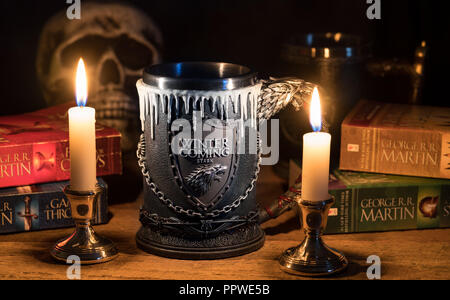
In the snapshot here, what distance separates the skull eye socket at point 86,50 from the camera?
170 centimetres

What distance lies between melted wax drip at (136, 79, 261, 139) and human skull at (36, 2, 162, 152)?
19.1 inches

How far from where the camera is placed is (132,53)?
1.72 m

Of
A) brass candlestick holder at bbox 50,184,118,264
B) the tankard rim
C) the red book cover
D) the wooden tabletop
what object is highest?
the tankard rim

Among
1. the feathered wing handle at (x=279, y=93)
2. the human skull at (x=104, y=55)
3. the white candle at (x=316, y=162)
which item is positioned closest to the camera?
the white candle at (x=316, y=162)

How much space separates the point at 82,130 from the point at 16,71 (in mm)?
579

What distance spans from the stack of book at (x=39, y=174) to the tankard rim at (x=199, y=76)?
224 mm

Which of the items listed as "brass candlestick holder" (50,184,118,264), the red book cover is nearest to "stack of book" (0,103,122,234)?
the red book cover

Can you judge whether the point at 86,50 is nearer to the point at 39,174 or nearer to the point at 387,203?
the point at 39,174

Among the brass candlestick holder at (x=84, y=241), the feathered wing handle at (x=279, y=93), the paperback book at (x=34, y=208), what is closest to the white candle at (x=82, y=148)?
the brass candlestick holder at (x=84, y=241)

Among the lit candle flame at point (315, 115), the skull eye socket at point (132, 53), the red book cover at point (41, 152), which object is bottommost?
the red book cover at point (41, 152)

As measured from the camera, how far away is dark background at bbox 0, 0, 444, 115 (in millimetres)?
1698

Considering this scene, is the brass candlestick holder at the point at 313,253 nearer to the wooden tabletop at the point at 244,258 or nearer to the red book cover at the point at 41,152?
the wooden tabletop at the point at 244,258

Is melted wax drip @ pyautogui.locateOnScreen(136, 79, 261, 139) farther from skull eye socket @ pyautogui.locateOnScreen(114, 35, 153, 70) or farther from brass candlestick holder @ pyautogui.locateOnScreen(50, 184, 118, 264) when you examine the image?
skull eye socket @ pyautogui.locateOnScreen(114, 35, 153, 70)

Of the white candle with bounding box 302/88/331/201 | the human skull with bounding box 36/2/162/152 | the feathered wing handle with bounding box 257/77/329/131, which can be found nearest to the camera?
the white candle with bounding box 302/88/331/201
